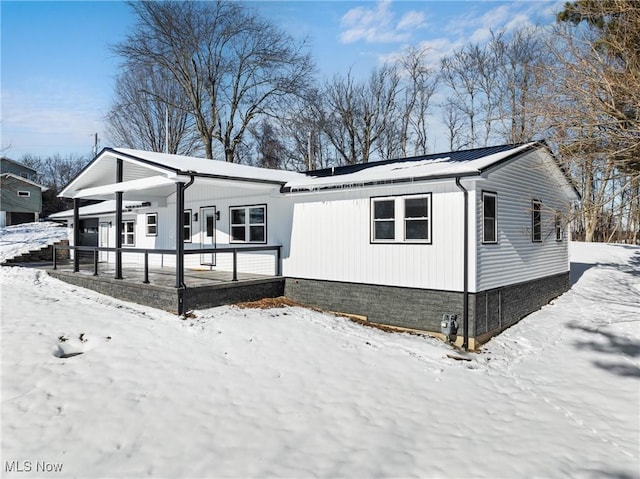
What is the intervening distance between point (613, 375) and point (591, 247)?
16962 mm

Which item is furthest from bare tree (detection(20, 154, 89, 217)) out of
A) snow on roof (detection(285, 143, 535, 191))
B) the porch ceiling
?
snow on roof (detection(285, 143, 535, 191))

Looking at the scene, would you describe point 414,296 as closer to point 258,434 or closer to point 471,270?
point 471,270

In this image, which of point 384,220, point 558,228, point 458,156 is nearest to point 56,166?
point 384,220

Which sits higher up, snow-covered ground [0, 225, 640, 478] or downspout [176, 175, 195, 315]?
downspout [176, 175, 195, 315]

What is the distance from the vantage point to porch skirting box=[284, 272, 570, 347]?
862cm

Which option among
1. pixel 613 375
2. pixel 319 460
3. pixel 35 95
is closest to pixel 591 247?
pixel 613 375

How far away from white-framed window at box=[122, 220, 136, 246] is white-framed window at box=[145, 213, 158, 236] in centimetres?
124

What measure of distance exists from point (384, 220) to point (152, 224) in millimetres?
10500

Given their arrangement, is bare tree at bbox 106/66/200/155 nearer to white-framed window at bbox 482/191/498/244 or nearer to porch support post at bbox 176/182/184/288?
porch support post at bbox 176/182/184/288

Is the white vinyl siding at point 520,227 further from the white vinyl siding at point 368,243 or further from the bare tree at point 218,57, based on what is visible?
the bare tree at point 218,57

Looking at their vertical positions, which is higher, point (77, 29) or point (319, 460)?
point (77, 29)

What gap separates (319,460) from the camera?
14.5ft

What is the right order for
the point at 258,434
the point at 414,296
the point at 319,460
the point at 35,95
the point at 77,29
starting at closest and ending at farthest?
the point at 319,460
the point at 258,434
the point at 414,296
the point at 77,29
the point at 35,95

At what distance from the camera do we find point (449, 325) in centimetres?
837
